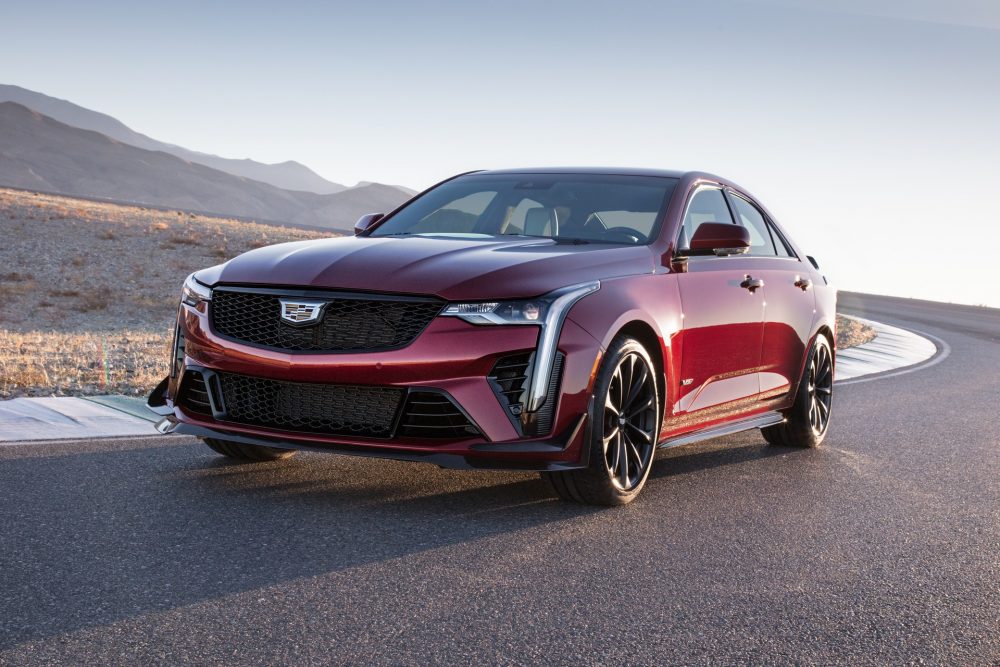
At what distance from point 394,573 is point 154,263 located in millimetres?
27597

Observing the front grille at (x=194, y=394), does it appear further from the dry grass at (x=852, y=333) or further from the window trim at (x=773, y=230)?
the dry grass at (x=852, y=333)

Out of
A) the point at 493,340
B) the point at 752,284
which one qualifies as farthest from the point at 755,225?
the point at 493,340

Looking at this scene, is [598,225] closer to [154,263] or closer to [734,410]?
[734,410]

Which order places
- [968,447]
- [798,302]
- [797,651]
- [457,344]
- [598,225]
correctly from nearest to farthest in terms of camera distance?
[797,651]
[457,344]
[598,225]
[798,302]
[968,447]

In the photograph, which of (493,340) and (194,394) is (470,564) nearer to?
(493,340)

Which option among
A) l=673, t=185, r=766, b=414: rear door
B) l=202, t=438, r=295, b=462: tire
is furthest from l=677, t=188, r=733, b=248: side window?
l=202, t=438, r=295, b=462: tire

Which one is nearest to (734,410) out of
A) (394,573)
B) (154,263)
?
(394,573)

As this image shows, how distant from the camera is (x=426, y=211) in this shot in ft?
24.3

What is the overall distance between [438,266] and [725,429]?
7.94 feet

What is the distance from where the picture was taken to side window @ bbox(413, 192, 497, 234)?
711 cm

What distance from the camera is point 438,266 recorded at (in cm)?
558

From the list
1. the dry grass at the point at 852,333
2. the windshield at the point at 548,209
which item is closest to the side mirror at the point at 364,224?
the windshield at the point at 548,209

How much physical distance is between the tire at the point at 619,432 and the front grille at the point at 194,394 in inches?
67.3

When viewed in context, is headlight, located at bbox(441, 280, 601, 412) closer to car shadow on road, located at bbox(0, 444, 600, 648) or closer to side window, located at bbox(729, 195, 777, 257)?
car shadow on road, located at bbox(0, 444, 600, 648)
